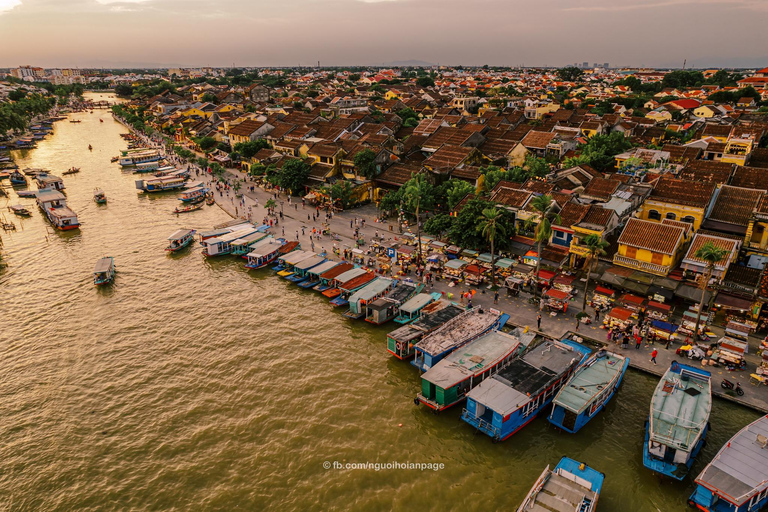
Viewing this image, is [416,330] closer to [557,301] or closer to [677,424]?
[557,301]

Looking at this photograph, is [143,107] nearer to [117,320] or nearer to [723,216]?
[117,320]

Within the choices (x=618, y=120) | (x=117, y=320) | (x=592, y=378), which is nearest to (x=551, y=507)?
(x=592, y=378)

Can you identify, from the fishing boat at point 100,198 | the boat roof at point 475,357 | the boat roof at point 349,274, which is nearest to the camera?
the boat roof at point 475,357

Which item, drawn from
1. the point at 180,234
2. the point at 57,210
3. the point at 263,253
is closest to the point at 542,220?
the point at 263,253

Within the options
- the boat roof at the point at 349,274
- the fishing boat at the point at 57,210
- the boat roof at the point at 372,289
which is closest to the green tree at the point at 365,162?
the boat roof at the point at 349,274

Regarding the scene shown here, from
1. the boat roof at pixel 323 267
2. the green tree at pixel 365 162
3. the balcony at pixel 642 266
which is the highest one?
the green tree at pixel 365 162

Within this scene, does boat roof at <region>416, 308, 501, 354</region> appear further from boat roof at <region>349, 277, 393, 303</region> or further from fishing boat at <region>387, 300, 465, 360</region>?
boat roof at <region>349, 277, 393, 303</region>

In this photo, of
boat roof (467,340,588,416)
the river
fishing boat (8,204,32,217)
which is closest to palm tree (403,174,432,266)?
the river

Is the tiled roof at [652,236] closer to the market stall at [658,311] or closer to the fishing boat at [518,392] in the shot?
the market stall at [658,311]
